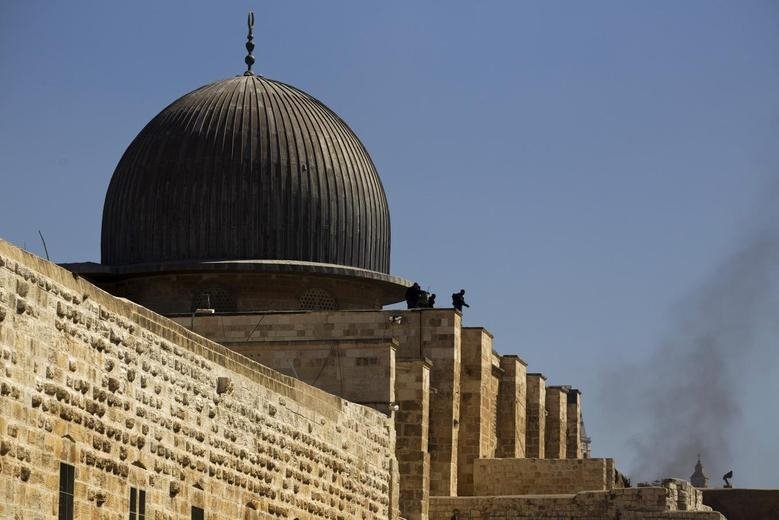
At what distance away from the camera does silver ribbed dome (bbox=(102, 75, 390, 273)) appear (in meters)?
33.1

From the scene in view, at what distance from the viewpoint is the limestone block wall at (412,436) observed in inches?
1168

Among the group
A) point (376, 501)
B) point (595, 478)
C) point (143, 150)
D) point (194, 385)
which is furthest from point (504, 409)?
point (194, 385)

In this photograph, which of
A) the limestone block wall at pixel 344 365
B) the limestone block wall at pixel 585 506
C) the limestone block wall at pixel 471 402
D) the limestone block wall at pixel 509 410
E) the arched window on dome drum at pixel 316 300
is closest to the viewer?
the limestone block wall at pixel 344 365

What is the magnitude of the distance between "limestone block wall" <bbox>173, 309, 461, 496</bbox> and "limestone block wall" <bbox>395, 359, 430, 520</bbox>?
929 millimetres

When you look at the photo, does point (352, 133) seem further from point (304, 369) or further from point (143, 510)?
point (143, 510)

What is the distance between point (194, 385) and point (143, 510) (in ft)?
5.73

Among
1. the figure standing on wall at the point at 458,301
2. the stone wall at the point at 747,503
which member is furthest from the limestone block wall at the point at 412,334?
the stone wall at the point at 747,503

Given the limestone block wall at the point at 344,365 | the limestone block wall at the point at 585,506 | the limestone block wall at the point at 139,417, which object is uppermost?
the limestone block wall at the point at 344,365

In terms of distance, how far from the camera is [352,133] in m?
35.2

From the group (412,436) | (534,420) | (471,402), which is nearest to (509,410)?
(534,420)

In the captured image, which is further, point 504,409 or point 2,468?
point 504,409

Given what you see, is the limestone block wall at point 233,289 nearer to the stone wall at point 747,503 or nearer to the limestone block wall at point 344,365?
the limestone block wall at point 344,365

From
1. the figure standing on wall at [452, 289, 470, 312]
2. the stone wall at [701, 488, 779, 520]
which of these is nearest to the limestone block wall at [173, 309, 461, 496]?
the figure standing on wall at [452, 289, 470, 312]

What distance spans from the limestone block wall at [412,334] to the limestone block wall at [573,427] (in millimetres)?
8483
